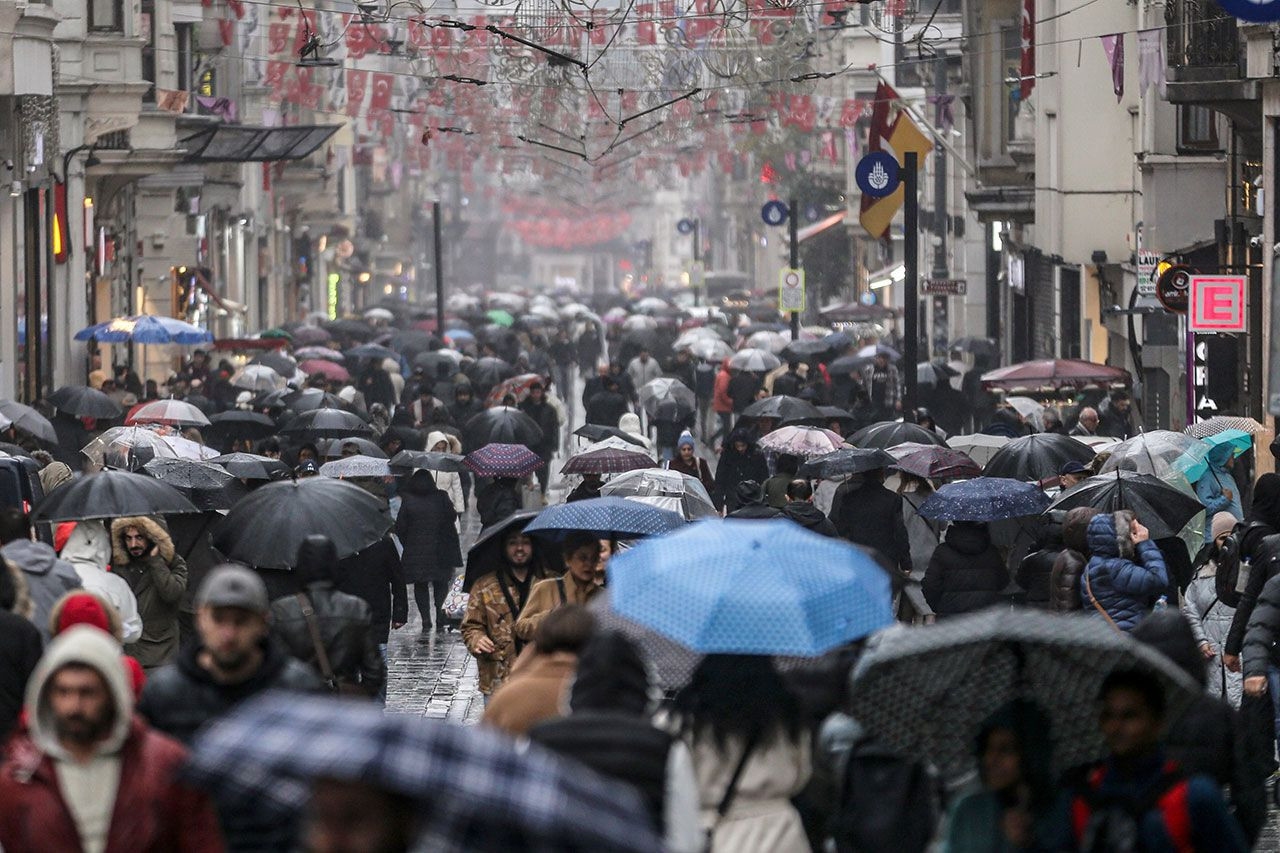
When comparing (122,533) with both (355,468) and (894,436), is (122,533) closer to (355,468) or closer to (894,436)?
(355,468)

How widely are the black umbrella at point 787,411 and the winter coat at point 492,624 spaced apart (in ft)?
39.1

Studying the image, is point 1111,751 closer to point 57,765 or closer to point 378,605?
point 57,765

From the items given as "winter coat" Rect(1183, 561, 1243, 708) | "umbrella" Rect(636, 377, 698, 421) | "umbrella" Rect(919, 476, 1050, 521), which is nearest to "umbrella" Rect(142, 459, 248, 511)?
"umbrella" Rect(919, 476, 1050, 521)

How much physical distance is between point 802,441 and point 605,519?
885cm

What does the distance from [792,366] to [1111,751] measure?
→ 2595 centimetres

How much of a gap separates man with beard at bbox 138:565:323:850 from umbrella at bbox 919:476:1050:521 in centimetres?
761

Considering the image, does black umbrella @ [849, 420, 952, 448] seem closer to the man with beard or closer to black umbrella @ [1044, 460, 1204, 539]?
black umbrella @ [1044, 460, 1204, 539]

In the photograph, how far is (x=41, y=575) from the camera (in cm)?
1040

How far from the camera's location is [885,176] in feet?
94.6

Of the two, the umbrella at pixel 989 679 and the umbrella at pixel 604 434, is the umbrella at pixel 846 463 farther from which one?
the umbrella at pixel 989 679

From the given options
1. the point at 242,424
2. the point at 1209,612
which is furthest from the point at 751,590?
the point at 242,424

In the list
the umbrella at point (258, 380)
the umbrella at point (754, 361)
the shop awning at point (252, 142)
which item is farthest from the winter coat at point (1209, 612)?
the shop awning at point (252, 142)

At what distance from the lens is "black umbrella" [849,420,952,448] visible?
66.0ft

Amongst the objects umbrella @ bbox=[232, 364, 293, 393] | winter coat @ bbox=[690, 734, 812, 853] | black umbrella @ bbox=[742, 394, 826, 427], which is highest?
umbrella @ bbox=[232, 364, 293, 393]
